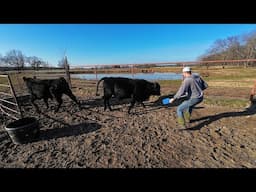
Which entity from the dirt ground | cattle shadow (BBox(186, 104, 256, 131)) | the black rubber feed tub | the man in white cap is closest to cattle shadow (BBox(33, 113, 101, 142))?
the dirt ground

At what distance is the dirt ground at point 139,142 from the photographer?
8.66 ft

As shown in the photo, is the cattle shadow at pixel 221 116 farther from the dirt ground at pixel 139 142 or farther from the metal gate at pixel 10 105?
the metal gate at pixel 10 105

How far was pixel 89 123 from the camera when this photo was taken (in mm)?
4465

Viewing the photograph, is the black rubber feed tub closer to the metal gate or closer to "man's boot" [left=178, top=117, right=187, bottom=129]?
the metal gate

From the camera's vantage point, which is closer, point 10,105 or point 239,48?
point 10,105

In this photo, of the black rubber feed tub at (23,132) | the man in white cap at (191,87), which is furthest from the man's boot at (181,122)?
the black rubber feed tub at (23,132)

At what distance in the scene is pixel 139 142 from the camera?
10.8 ft

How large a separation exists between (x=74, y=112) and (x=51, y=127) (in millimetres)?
1300

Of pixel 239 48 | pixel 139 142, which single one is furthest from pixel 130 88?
pixel 239 48

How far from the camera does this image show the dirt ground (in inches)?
104

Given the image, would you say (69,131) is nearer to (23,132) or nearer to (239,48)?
(23,132)
